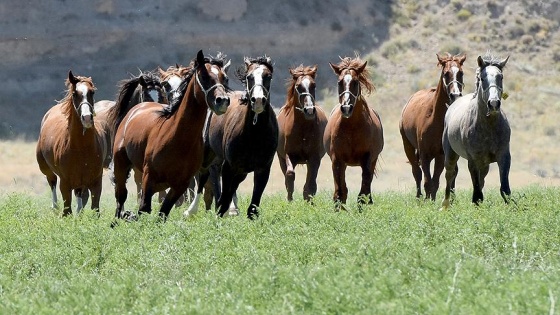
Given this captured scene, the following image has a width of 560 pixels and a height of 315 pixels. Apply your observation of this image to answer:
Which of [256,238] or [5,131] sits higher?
[256,238]

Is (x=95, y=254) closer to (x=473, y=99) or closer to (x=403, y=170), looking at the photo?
(x=473, y=99)

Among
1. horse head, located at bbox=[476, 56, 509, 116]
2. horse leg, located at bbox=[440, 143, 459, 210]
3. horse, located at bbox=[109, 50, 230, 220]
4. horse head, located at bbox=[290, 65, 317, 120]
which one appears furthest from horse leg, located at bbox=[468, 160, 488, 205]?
horse, located at bbox=[109, 50, 230, 220]

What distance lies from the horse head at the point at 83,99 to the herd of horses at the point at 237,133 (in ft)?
0.05

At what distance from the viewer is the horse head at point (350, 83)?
59.0ft

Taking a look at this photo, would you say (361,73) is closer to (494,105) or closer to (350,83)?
(350,83)

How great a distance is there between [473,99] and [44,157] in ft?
22.8

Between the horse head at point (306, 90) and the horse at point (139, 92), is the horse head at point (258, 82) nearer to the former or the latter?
the horse head at point (306, 90)

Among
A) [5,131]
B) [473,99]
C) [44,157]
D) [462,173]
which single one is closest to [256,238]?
[473,99]

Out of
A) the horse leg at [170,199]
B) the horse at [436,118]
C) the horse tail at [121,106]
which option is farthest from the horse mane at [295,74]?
the horse leg at [170,199]

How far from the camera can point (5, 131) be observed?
1892 inches

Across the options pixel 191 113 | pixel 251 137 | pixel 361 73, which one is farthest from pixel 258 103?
pixel 361 73

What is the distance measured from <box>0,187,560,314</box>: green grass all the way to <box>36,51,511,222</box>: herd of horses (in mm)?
1176

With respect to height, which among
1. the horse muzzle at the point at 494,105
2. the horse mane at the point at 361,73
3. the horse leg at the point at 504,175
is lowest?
the horse leg at the point at 504,175

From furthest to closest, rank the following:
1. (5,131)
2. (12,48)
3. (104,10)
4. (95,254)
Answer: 1. (104,10)
2. (12,48)
3. (5,131)
4. (95,254)
